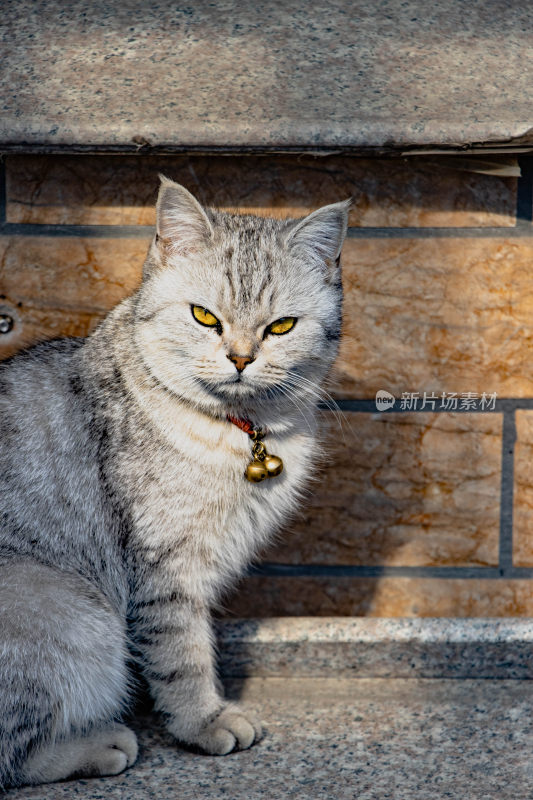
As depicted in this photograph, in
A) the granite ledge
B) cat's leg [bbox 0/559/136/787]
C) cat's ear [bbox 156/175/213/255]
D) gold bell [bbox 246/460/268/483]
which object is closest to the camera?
cat's leg [bbox 0/559/136/787]

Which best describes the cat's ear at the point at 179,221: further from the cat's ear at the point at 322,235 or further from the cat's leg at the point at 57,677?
the cat's leg at the point at 57,677

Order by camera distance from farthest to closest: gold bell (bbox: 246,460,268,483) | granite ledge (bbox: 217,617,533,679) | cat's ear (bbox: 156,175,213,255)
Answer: granite ledge (bbox: 217,617,533,679)
gold bell (bbox: 246,460,268,483)
cat's ear (bbox: 156,175,213,255)

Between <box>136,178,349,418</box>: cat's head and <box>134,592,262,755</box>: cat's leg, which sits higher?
<box>136,178,349,418</box>: cat's head

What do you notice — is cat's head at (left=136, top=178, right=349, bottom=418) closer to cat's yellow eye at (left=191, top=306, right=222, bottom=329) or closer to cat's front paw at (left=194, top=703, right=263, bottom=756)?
cat's yellow eye at (left=191, top=306, right=222, bottom=329)

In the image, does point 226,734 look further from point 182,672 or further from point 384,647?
point 384,647

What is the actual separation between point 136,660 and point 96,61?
1.51m

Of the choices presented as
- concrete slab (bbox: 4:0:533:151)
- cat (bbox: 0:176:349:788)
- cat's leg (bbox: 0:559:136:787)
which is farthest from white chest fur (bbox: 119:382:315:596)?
concrete slab (bbox: 4:0:533:151)

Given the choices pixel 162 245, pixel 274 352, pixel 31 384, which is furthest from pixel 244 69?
pixel 31 384

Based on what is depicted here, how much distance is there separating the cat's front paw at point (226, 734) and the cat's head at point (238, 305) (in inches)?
28.3

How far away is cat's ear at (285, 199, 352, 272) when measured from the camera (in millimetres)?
1900

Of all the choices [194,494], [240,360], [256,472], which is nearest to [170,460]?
[194,494]

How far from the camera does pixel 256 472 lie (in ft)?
6.42

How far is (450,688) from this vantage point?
2260mm

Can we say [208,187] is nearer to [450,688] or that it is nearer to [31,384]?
[31,384]
